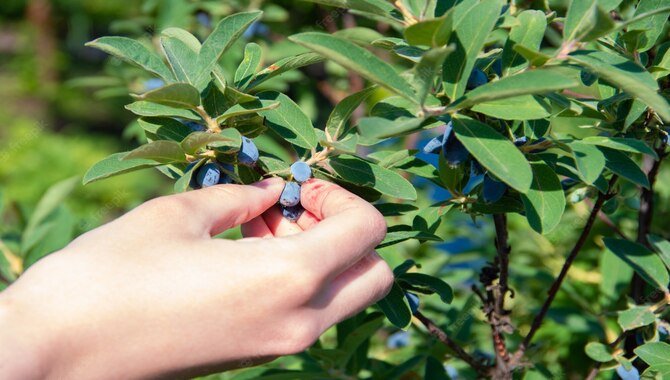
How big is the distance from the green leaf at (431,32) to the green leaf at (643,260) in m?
0.46

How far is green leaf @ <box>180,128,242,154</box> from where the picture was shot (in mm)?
778

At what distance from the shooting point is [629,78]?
2.36 feet

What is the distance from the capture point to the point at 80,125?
6.45 metres

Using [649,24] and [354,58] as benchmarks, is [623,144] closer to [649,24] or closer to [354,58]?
[649,24]

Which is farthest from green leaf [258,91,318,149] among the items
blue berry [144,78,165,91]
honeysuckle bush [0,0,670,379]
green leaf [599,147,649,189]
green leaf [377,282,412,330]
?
blue berry [144,78,165,91]

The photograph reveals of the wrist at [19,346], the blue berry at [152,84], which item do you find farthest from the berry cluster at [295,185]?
the blue berry at [152,84]

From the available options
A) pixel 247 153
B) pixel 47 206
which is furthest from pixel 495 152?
pixel 47 206

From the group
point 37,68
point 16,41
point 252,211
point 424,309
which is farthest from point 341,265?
point 16,41

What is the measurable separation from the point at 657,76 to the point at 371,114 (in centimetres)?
40

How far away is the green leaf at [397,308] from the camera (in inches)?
38.4

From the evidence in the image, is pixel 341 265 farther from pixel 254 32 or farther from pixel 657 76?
pixel 254 32

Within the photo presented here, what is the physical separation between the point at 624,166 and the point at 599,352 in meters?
0.32

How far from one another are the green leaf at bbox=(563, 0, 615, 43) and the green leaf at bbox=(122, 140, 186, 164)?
0.43m

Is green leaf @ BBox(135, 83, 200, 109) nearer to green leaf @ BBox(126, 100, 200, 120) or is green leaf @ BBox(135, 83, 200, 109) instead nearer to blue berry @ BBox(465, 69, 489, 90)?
green leaf @ BBox(126, 100, 200, 120)
